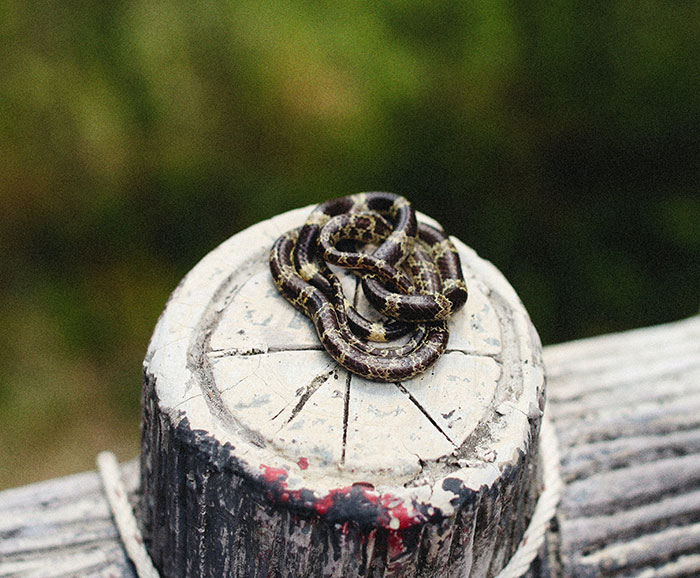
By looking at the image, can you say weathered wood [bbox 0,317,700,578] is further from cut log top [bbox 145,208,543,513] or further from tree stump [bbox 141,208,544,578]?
cut log top [bbox 145,208,543,513]

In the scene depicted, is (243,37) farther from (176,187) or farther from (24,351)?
(24,351)

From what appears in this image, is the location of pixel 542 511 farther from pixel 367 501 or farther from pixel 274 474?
pixel 274 474

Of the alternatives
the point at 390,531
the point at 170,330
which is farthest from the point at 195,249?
the point at 390,531

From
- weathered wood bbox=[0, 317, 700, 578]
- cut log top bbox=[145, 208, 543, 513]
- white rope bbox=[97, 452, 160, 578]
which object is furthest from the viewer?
weathered wood bbox=[0, 317, 700, 578]

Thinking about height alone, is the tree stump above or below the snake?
below

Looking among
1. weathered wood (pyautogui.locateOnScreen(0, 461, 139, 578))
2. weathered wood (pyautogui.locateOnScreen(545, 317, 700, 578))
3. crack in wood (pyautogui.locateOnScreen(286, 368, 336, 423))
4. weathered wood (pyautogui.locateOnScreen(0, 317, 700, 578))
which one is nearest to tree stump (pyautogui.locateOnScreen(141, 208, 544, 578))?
crack in wood (pyautogui.locateOnScreen(286, 368, 336, 423))

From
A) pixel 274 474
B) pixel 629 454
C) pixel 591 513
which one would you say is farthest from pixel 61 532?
pixel 629 454

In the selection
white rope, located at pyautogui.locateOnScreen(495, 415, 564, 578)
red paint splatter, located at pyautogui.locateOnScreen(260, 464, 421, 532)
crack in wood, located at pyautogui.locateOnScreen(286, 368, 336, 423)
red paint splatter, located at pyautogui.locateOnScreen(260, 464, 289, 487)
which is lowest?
white rope, located at pyautogui.locateOnScreen(495, 415, 564, 578)
